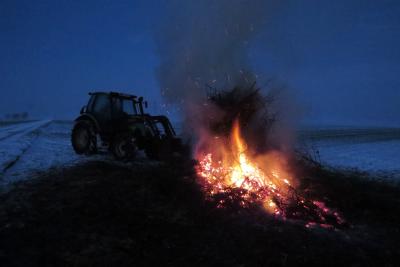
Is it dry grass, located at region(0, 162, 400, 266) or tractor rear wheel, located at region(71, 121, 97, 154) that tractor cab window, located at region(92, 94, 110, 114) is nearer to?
tractor rear wheel, located at region(71, 121, 97, 154)

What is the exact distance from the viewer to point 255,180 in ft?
25.6

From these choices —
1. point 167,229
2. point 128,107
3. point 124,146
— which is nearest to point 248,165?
point 167,229

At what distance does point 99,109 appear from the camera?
11891mm

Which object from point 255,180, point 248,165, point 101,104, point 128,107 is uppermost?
→ point 101,104

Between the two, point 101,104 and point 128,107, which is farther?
point 128,107

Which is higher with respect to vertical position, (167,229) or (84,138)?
(84,138)

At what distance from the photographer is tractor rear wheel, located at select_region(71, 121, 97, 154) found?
12016mm

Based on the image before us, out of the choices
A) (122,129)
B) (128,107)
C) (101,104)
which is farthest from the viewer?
(128,107)

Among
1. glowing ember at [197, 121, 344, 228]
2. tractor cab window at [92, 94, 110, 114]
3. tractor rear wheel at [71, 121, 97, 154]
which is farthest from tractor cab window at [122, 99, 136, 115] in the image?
glowing ember at [197, 121, 344, 228]

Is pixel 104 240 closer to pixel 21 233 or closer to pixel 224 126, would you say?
pixel 21 233

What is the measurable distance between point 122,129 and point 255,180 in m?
5.48

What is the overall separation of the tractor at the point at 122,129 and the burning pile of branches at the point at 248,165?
5.67ft

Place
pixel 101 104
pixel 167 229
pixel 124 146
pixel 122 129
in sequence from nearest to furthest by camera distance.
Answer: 1. pixel 167 229
2. pixel 124 146
3. pixel 122 129
4. pixel 101 104

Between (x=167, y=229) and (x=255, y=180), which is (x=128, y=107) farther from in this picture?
(x=167, y=229)
